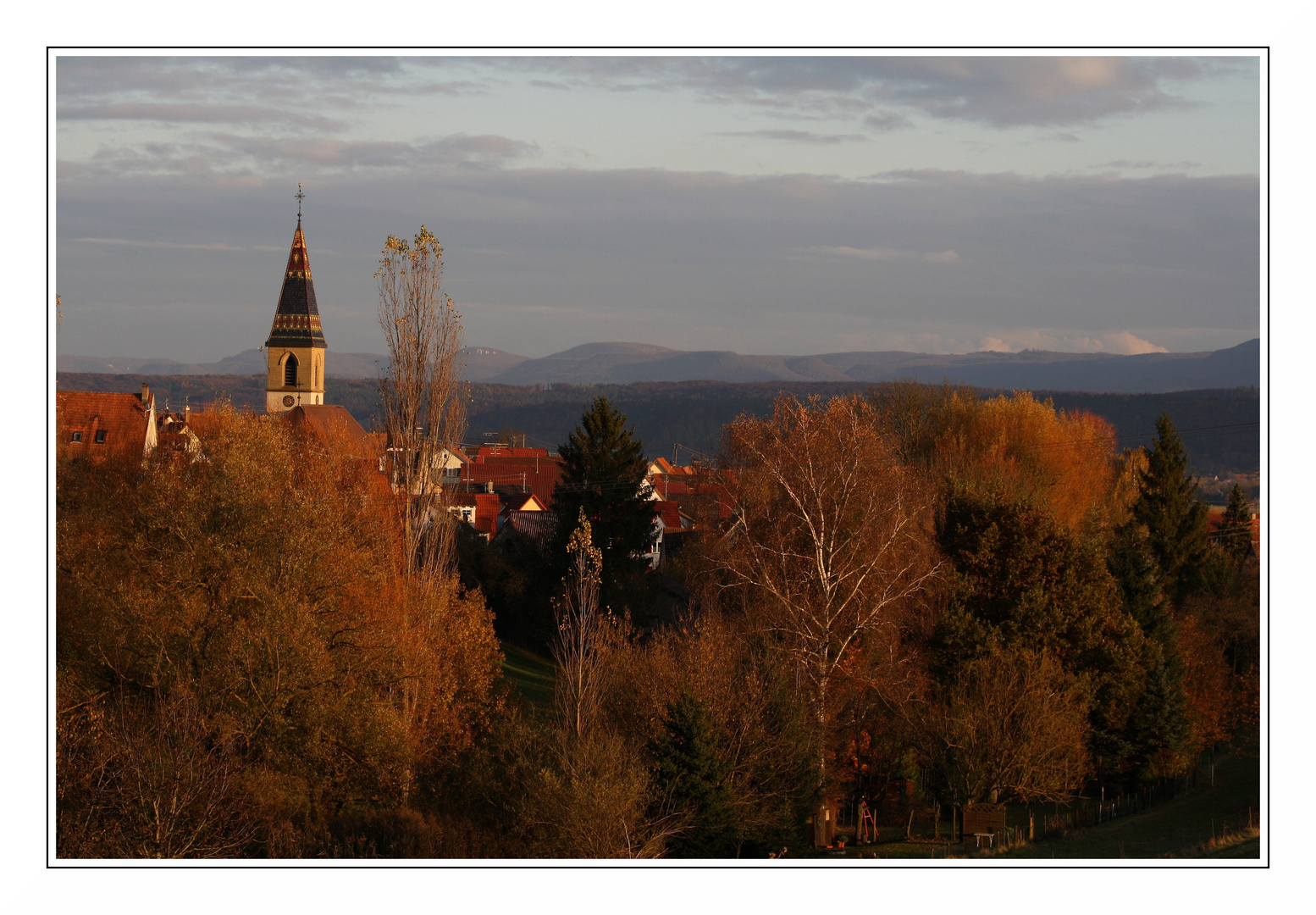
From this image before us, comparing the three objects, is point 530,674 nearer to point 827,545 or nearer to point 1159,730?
point 827,545

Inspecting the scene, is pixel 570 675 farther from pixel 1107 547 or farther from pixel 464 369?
pixel 1107 547

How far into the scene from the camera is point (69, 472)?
24.9 m

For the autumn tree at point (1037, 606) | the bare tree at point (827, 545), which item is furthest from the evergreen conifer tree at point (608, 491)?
the autumn tree at point (1037, 606)

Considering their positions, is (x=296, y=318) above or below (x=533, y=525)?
above

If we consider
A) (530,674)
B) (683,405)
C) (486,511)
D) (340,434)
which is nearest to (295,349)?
(683,405)

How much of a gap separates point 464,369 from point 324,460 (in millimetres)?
9425

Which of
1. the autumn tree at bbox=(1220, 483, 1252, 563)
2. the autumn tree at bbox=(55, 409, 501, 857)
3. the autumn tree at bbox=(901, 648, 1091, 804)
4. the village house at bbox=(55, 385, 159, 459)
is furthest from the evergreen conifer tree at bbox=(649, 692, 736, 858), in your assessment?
the autumn tree at bbox=(1220, 483, 1252, 563)

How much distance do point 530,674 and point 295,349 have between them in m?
77.3

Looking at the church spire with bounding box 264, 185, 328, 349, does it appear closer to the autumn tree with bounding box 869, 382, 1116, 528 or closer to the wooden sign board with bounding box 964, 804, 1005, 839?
the autumn tree with bounding box 869, 382, 1116, 528

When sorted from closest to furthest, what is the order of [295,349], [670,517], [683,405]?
[670,517] → [295,349] → [683,405]

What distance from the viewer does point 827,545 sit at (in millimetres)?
27859

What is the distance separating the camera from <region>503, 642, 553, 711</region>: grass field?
117 feet

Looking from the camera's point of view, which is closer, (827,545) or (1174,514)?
(827,545)
